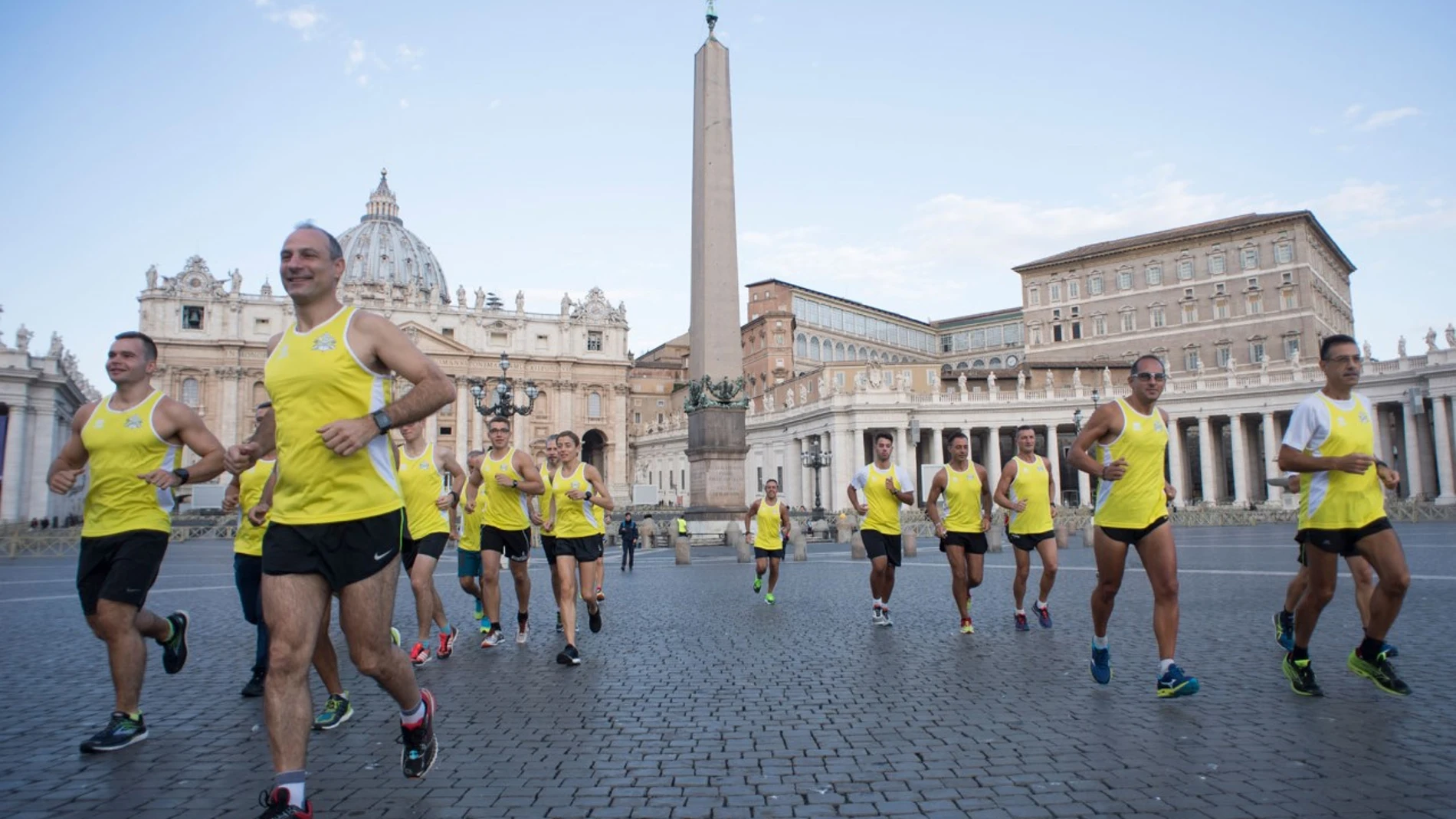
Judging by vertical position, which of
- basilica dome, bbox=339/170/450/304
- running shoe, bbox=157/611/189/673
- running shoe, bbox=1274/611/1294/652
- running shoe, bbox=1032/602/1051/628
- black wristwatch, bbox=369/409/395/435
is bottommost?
running shoe, bbox=1032/602/1051/628

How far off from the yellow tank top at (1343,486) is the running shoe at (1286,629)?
0.99 metres

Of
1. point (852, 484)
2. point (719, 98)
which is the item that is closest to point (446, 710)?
point (852, 484)

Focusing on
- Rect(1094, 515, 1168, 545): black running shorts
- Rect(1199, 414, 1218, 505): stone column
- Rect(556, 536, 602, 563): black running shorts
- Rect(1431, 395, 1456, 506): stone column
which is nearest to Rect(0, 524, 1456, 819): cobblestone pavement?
Rect(556, 536, 602, 563): black running shorts

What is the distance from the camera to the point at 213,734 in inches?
198

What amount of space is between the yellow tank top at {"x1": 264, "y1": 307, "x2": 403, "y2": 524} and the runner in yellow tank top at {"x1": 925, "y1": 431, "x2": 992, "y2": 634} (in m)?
5.93

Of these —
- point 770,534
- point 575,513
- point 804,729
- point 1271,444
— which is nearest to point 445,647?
point 575,513

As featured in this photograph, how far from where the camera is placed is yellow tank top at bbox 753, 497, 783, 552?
11.6 m

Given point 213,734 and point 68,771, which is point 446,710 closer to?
point 213,734

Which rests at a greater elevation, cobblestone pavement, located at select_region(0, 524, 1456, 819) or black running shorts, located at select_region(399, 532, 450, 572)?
black running shorts, located at select_region(399, 532, 450, 572)

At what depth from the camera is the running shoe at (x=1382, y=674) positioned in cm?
531

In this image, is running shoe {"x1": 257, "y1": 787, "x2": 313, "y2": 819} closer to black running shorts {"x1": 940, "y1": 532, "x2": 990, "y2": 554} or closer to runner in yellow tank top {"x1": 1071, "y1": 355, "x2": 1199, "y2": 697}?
runner in yellow tank top {"x1": 1071, "y1": 355, "x2": 1199, "y2": 697}

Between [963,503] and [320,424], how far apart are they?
6.78 meters

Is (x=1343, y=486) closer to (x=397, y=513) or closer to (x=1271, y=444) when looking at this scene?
(x=397, y=513)

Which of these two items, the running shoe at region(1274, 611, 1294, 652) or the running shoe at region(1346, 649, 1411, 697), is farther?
the running shoe at region(1274, 611, 1294, 652)
